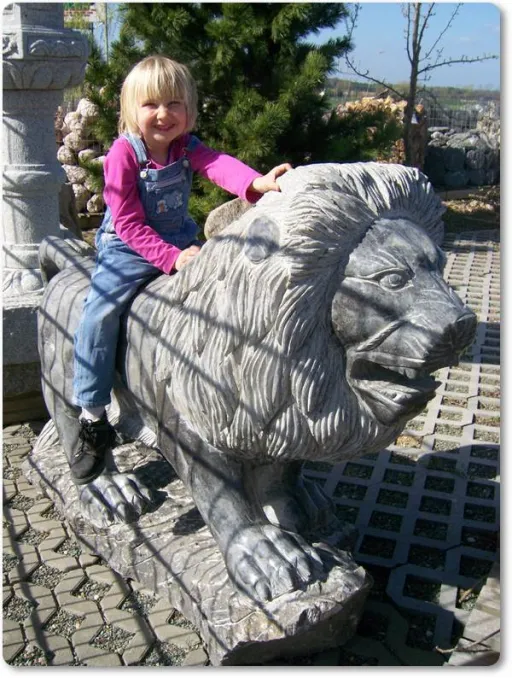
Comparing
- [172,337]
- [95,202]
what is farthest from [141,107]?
[95,202]

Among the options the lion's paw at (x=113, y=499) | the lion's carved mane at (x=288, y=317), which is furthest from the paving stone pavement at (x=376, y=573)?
the lion's carved mane at (x=288, y=317)

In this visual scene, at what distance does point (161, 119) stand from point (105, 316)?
629mm

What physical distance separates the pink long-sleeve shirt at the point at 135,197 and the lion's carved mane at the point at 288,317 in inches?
8.5

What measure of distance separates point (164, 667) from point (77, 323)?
3.73ft

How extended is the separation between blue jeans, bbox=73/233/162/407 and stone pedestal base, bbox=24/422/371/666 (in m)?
0.50

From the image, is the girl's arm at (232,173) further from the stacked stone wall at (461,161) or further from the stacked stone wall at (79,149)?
the stacked stone wall at (461,161)

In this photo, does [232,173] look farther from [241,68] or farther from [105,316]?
[241,68]

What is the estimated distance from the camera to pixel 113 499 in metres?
2.64

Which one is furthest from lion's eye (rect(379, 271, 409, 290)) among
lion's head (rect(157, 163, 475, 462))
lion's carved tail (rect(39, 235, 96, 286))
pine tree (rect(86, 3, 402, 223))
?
pine tree (rect(86, 3, 402, 223))

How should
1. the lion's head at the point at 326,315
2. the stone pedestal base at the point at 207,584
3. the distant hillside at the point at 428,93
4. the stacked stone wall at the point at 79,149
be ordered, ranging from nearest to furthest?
1. the lion's head at the point at 326,315
2. the stone pedestal base at the point at 207,584
3. the stacked stone wall at the point at 79,149
4. the distant hillside at the point at 428,93

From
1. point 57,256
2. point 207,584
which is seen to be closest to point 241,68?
point 57,256

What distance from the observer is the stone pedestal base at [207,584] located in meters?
2.04

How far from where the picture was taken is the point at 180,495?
8.93 ft

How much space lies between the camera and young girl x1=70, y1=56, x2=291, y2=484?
89.3 inches
